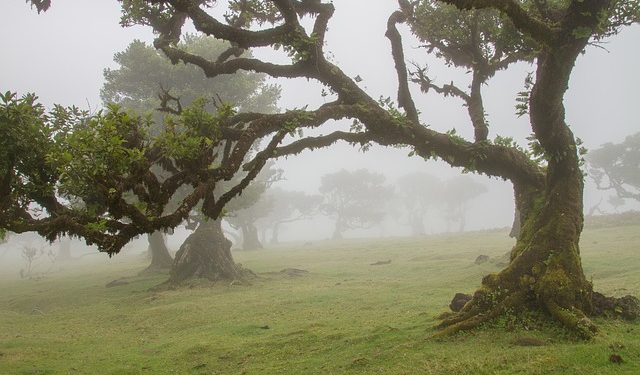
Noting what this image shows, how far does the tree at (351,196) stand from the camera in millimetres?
98250

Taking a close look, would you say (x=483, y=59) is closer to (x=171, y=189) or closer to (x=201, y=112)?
(x=201, y=112)

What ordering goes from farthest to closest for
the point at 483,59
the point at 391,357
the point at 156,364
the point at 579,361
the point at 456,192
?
the point at 456,192 → the point at 483,59 → the point at 156,364 → the point at 391,357 → the point at 579,361

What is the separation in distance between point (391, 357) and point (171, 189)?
6235 mm

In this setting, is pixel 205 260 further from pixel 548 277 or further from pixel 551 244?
pixel 548 277

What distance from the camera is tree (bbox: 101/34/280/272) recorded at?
32.9 meters

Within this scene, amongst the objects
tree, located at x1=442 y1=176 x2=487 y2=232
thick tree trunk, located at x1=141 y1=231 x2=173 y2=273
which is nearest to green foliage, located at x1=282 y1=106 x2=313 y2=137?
thick tree trunk, located at x1=141 y1=231 x2=173 y2=273

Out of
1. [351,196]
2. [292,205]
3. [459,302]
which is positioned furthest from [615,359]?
[292,205]

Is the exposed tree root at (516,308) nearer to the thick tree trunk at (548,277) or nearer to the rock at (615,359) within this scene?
the thick tree trunk at (548,277)

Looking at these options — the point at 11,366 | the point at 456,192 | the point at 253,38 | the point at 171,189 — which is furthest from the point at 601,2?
the point at 456,192

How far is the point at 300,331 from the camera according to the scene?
13227 millimetres

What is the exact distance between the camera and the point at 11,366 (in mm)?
11500

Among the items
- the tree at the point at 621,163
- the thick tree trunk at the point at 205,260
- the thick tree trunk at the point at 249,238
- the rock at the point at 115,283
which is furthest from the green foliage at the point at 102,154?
the tree at the point at 621,163

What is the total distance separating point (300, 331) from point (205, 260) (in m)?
16.0

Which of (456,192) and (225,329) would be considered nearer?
(225,329)
